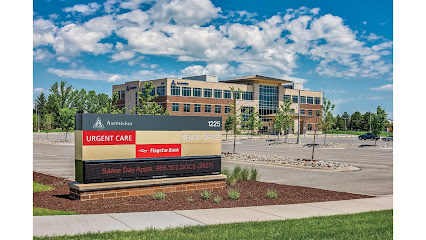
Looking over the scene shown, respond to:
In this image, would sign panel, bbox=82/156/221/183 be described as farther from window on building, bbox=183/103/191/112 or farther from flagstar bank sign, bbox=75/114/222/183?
window on building, bbox=183/103/191/112

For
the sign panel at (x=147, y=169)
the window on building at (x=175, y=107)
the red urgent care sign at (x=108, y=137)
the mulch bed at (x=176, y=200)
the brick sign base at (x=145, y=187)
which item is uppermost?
the window on building at (x=175, y=107)

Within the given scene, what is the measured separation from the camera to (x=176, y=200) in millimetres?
11305

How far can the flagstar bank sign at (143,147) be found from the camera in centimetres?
1127

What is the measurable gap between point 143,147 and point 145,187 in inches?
43.6

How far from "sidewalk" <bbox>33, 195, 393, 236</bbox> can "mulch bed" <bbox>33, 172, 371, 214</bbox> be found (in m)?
0.62

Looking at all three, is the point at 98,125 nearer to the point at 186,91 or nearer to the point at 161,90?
the point at 161,90

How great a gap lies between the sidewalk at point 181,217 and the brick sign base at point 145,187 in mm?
2054

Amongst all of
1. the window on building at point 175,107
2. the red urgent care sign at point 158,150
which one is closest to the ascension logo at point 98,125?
the red urgent care sign at point 158,150

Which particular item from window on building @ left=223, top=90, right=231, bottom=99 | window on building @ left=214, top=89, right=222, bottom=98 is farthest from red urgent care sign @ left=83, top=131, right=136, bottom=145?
window on building @ left=223, top=90, right=231, bottom=99

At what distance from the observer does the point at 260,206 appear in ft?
35.3

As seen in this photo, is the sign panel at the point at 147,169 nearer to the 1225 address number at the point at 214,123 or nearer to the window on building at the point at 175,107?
the 1225 address number at the point at 214,123

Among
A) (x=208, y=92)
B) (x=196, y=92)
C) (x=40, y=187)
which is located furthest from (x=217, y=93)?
(x=40, y=187)
